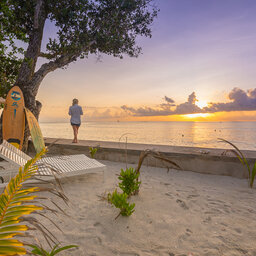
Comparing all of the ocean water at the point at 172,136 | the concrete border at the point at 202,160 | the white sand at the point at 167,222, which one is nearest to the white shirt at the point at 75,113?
the ocean water at the point at 172,136

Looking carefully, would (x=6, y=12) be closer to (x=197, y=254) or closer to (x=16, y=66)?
(x=16, y=66)

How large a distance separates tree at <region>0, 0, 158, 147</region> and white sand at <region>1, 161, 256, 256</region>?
5418 millimetres

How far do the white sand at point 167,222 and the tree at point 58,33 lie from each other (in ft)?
17.8

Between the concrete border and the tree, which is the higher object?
A: the tree

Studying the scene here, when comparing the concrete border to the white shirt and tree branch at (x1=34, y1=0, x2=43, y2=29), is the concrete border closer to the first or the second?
the white shirt

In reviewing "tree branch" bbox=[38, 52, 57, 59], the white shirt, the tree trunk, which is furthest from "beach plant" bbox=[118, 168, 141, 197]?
"tree branch" bbox=[38, 52, 57, 59]

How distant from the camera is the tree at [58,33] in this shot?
7.14m

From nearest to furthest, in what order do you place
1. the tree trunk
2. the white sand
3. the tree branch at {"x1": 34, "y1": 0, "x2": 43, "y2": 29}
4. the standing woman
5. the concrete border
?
1. the white sand
2. the concrete border
3. the tree trunk
4. the tree branch at {"x1": 34, "y1": 0, "x2": 43, "y2": 29}
5. the standing woman

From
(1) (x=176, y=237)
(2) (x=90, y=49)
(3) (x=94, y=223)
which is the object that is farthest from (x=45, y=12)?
(1) (x=176, y=237)

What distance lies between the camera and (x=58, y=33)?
27.2ft

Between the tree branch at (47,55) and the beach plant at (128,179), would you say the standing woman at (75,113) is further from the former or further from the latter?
the beach plant at (128,179)

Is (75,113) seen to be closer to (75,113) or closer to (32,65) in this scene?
(75,113)

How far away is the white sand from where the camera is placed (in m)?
1.93

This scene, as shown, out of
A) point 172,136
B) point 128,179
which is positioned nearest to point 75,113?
point 128,179
